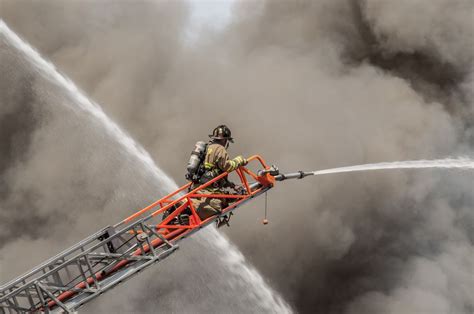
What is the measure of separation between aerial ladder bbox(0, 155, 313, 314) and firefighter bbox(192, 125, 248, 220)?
179mm

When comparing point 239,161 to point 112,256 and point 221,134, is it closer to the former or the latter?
point 221,134

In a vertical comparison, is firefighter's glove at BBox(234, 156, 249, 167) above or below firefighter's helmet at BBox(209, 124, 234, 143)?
below

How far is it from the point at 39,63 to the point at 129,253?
547 inches

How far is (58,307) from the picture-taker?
553 inches

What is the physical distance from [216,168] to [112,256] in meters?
4.01

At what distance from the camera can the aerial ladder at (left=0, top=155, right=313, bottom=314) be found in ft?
45.6

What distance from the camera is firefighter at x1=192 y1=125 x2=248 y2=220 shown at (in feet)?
52.8

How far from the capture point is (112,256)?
14508 mm

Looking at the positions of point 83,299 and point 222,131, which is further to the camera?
point 222,131

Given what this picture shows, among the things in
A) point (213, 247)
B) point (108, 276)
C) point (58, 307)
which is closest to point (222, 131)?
point (108, 276)

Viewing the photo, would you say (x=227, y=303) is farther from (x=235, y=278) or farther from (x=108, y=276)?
(x=108, y=276)

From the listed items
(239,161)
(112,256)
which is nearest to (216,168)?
(239,161)

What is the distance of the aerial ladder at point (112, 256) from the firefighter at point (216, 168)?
0.18 m

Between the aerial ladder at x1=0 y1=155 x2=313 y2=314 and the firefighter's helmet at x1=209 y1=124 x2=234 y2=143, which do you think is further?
the firefighter's helmet at x1=209 y1=124 x2=234 y2=143
